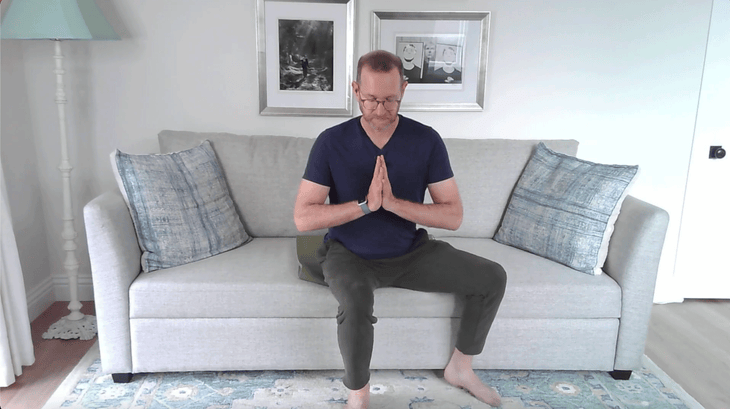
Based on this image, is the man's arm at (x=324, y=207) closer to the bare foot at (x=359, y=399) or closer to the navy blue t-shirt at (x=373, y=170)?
the navy blue t-shirt at (x=373, y=170)

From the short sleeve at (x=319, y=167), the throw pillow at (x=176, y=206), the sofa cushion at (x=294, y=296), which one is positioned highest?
the short sleeve at (x=319, y=167)

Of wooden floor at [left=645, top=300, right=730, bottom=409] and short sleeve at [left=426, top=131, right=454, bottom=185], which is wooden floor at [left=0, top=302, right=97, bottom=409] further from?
wooden floor at [left=645, top=300, right=730, bottom=409]

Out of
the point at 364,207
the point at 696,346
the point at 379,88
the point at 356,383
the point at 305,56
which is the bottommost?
the point at 696,346

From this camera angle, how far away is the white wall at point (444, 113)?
2.70 m

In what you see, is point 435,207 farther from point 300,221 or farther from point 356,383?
point 356,383

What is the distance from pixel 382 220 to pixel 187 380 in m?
0.98

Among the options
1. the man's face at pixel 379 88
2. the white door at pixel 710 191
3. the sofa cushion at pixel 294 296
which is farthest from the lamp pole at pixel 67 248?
the white door at pixel 710 191

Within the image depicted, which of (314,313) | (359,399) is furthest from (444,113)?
(359,399)

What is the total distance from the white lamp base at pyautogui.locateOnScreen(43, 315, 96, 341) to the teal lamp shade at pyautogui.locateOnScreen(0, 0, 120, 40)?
126cm

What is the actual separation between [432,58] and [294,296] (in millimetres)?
1499

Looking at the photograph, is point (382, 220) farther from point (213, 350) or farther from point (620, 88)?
point (620, 88)

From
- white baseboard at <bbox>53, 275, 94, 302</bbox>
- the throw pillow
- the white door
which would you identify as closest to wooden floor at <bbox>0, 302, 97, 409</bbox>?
white baseboard at <bbox>53, 275, 94, 302</bbox>

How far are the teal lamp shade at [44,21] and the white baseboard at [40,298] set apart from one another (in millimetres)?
1232

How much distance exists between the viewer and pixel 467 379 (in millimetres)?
2012
